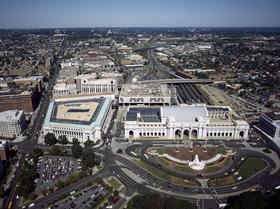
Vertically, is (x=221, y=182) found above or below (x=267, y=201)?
below

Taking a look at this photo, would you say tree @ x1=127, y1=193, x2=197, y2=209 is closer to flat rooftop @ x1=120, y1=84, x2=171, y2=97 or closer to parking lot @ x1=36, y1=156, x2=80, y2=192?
parking lot @ x1=36, y1=156, x2=80, y2=192

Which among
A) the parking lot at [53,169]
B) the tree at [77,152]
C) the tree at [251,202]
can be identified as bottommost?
the parking lot at [53,169]

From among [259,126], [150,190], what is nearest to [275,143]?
[259,126]

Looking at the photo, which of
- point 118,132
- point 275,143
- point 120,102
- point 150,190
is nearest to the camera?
point 150,190

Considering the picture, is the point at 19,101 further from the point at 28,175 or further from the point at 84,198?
the point at 84,198

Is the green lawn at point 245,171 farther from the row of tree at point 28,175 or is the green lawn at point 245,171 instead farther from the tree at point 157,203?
the row of tree at point 28,175

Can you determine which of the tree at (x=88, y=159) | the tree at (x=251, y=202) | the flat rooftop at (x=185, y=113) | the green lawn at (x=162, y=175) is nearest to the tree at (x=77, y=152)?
the tree at (x=88, y=159)

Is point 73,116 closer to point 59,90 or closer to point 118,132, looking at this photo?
point 118,132
